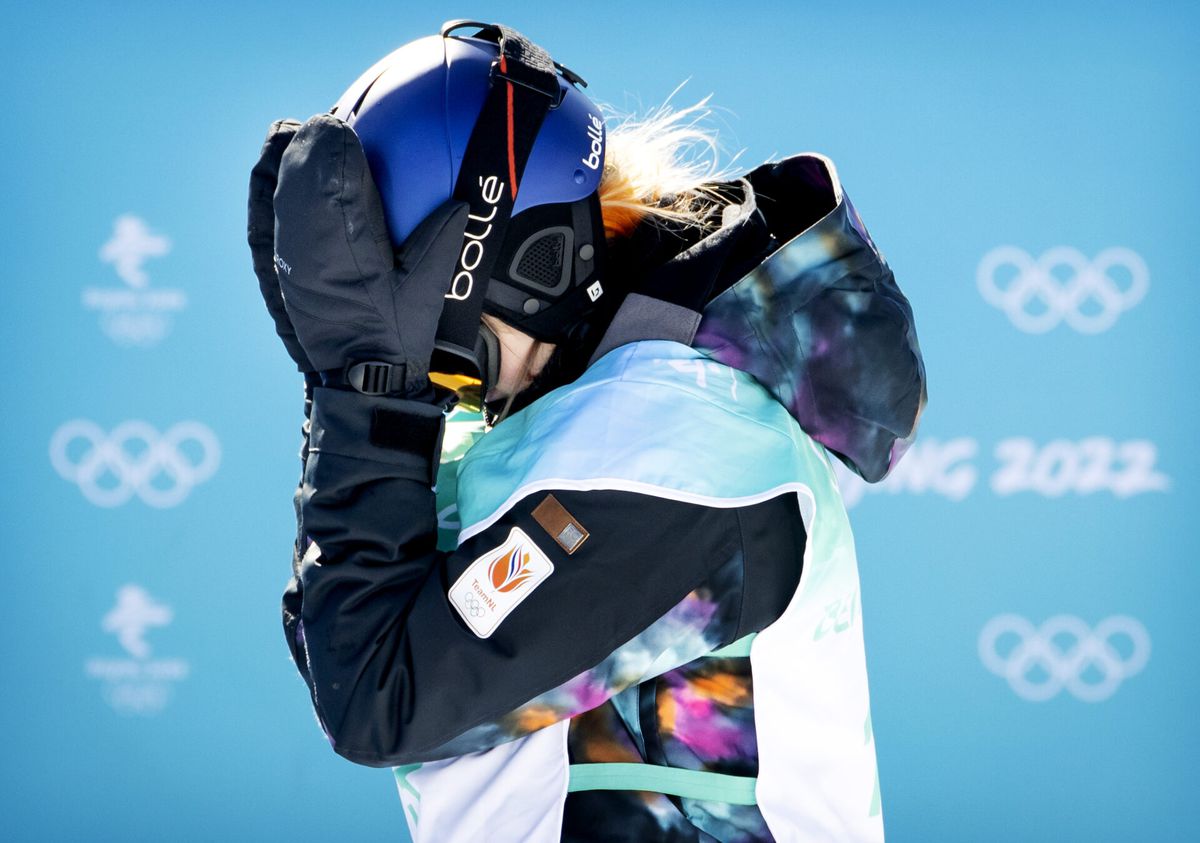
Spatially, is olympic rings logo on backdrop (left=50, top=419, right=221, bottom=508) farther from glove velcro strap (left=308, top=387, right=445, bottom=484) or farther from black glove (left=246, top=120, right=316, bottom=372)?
glove velcro strap (left=308, top=387, right=445, bottom=484)

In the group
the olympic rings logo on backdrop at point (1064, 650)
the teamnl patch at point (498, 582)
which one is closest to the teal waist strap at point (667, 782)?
the teamnl patch at point (498, 582)

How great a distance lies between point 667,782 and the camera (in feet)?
3.40

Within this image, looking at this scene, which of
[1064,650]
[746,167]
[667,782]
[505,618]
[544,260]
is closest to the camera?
[505,618]

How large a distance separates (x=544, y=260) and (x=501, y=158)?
115 mm

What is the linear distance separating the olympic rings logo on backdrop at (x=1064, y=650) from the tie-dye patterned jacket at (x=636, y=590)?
170cm

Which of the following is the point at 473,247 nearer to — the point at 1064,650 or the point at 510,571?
the point at 510,571

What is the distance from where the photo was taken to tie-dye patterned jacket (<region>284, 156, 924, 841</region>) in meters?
0.92

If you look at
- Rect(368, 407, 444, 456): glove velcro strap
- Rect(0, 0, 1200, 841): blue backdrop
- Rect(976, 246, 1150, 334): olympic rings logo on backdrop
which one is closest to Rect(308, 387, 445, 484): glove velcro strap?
Rect(368, 407, 444, 456): glove velcro strap

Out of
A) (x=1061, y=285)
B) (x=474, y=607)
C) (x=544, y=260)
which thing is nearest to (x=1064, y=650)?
(x=1061, y=285)

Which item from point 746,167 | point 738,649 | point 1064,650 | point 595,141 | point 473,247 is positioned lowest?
point 1064,650

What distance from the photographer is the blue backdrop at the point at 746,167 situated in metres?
2.48

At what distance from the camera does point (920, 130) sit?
256 centimetres

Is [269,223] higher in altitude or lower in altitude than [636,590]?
higher

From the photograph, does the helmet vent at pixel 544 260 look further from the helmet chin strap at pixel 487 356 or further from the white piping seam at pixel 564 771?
the white piping seam at pixel 564 771
